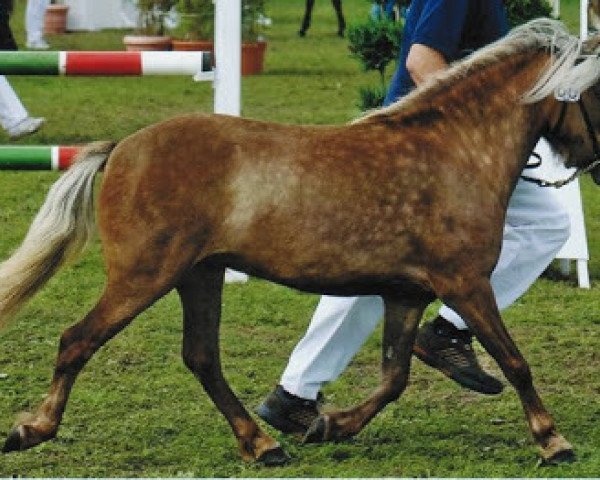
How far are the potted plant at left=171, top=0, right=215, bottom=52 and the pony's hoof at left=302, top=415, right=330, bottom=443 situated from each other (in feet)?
37.3

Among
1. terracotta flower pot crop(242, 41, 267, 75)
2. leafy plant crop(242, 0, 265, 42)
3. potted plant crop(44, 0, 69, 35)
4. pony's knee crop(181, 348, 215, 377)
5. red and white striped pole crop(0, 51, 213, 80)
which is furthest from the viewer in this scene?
potted plant crop(44, 0, 69, 35)

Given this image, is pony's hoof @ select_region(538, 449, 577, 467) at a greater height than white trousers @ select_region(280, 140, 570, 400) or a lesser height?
lesser

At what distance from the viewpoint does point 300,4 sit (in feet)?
97.3

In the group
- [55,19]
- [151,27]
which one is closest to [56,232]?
[151,27]

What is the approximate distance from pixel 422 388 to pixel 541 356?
0.79 m

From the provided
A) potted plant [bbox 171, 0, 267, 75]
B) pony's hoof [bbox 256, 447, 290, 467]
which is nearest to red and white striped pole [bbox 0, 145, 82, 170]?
pony's hoof [bbox 256, 447, 290, 467]

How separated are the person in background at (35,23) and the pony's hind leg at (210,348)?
1485 cm

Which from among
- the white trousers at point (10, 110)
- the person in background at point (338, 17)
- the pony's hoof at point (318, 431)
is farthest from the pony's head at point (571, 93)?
the person in background at point (338, 17)

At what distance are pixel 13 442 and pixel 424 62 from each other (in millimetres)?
1941

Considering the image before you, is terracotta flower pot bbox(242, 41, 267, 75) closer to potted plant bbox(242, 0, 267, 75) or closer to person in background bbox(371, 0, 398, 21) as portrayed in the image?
potted plant bbox(242, 0, 267, 75)

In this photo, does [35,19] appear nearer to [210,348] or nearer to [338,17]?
[338,17]

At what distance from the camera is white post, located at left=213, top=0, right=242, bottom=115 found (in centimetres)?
813

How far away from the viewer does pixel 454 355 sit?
6137mm

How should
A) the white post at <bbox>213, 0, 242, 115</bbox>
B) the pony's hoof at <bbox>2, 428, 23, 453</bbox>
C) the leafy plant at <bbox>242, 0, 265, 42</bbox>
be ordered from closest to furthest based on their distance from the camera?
1. the pony's hoof at <bbox>2, 428, 23, 453</bbox>
2. the white post at <bbox>213, 0, 242, 115</bbox>
3. the leafy plant at <bbox>242, 0, 265, 42</bbox>
